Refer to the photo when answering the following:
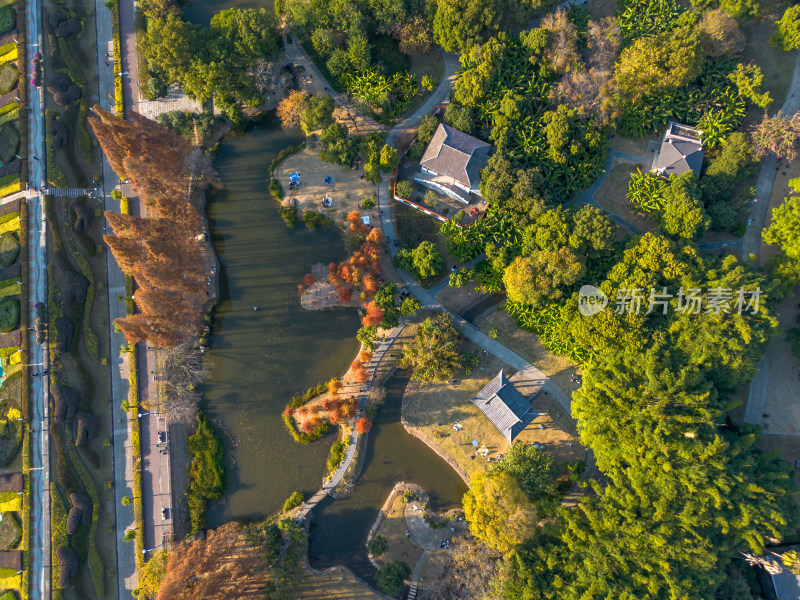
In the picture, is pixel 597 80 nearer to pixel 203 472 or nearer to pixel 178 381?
pixel 178 381

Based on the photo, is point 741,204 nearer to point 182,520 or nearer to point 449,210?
point 449,210

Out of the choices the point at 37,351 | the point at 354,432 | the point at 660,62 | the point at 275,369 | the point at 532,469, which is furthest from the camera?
the point at 275,369

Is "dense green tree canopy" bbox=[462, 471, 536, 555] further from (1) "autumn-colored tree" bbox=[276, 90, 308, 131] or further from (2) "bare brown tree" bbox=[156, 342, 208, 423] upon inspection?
(1) "autumn-colored tree" bbox=[276, 90, 308, 131]

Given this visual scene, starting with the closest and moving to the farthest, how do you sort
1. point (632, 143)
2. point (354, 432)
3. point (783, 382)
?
point (783, 382)
point (354, 432)
point (632, 143)

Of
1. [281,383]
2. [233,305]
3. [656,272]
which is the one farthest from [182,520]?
[656,272]

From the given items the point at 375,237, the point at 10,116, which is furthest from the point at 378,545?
the point at 10,116

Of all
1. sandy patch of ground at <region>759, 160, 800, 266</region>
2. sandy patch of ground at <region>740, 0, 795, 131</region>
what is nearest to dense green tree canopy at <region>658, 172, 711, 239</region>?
sandy patch of ground at <region>759, 160, 800, 266</region>

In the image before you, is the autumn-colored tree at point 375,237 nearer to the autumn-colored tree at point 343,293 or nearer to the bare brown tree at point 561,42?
the autumn-colored tree at point 343,293

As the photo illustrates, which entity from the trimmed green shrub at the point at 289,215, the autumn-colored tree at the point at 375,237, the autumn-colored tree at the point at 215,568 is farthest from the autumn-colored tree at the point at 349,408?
the trimmed green shrub at the point at 289,215
